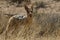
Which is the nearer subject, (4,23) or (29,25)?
(29,25)

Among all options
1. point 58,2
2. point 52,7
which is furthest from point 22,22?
point 58,2

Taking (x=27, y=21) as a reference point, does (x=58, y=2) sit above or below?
below

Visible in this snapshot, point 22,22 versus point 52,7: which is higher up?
point 22,22

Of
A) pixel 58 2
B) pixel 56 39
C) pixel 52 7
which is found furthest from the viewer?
pixel 58 2

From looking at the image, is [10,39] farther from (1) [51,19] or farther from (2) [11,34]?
(1) [51,19]

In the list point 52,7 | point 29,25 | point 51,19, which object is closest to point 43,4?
point 52,7

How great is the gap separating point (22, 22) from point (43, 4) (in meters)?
6.30

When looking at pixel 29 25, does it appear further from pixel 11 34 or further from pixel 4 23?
pixel 4 23

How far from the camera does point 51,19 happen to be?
10664mm

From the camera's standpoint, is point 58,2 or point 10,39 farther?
point 58,2

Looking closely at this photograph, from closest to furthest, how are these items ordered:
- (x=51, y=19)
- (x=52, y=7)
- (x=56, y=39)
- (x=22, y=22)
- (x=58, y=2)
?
(x=56, y=39) → (x=22, y=22) → (x=51, y=19) → (x=52, y=7) → (x=58, y=2)

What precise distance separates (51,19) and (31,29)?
4.10 feet

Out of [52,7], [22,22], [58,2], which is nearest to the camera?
[22,22]

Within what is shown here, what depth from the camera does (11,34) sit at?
9.86 metres
